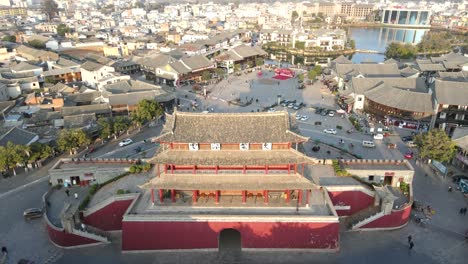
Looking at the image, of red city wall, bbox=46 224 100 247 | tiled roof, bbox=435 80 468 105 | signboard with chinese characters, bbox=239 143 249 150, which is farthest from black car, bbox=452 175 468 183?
red city wall, bbox=46 224 100 247

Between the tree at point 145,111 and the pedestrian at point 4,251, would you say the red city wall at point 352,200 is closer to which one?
the pedestrian at point 4,251

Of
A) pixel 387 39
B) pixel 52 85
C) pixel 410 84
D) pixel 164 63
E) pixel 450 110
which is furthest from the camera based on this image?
pixel 387 39

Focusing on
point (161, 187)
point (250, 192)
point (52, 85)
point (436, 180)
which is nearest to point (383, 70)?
point (436, 180)

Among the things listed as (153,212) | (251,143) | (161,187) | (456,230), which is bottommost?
(456,230)

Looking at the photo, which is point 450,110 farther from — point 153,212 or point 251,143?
point 153,212

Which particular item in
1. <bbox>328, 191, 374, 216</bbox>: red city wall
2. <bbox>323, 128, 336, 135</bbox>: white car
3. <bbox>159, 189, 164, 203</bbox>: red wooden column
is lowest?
<bbox>323, 128, 336, 135</bbox>: white car

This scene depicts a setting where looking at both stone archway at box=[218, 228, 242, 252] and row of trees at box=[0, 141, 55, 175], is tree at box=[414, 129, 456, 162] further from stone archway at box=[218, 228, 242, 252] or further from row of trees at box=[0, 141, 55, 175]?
row of trees at box=[0, 141, 55, 175]

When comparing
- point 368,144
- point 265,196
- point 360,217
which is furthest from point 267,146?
point 368,144
